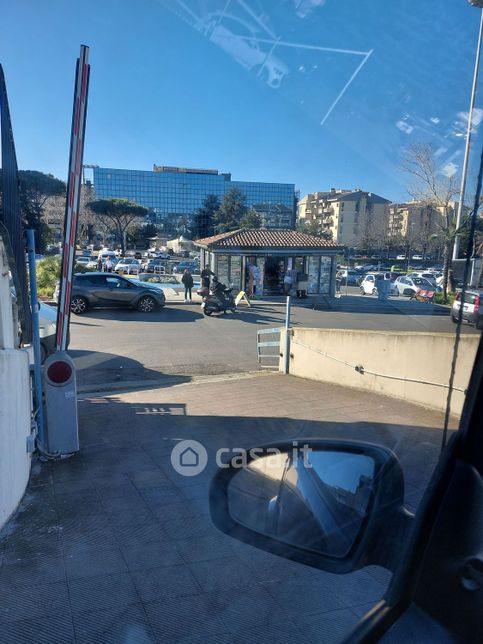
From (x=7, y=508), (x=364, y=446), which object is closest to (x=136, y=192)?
(x=7, y=508)

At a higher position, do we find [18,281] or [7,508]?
[18,281]

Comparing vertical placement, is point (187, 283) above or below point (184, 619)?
above

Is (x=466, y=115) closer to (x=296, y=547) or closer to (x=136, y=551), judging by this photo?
(x=296, y=547)

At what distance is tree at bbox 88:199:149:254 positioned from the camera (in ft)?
78.0

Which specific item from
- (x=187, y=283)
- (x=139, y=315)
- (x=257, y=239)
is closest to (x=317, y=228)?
(x=139, y=315)

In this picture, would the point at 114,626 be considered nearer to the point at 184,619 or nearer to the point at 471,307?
the point at 184,619

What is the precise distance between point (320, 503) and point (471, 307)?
2.69 feet

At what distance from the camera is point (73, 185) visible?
12.7 ft

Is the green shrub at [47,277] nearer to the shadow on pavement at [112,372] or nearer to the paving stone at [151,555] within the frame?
the shadow on pavement at [112,372]

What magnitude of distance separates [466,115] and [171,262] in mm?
35649

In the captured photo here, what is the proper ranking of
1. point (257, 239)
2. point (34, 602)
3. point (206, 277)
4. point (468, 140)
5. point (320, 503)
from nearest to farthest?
point (468, 140), point (320, 503), point (34, 602), point (206, 277), point (257, 239)

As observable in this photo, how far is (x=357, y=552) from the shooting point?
1.34 meters

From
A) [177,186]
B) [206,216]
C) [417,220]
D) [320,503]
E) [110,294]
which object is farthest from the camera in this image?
[110,294]

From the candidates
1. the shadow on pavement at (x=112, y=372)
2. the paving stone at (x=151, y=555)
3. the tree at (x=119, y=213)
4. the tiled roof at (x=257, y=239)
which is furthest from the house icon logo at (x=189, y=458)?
the tree at (x=119, y=213)
